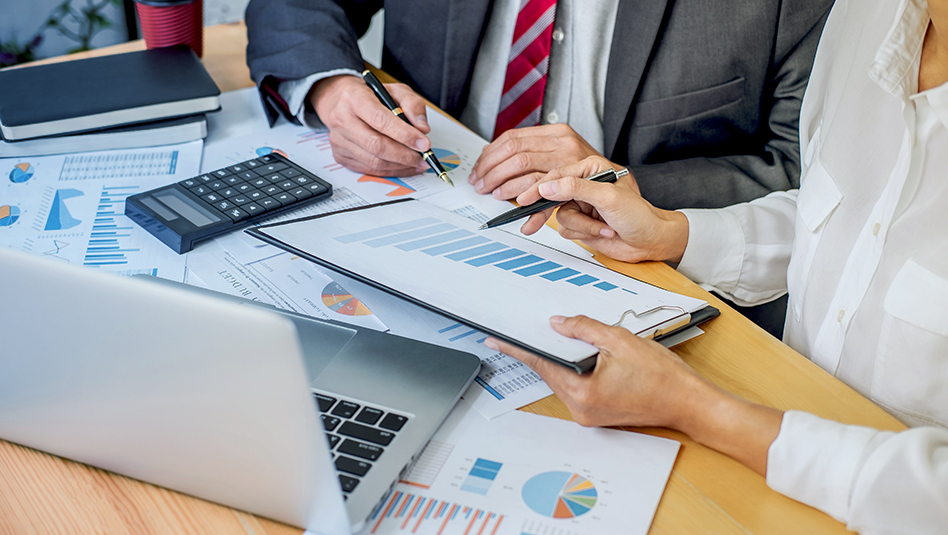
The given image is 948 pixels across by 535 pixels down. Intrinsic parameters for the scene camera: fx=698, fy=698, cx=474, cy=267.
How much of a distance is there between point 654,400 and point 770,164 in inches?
29.5

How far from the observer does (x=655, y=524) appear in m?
0.58

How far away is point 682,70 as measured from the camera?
127cm

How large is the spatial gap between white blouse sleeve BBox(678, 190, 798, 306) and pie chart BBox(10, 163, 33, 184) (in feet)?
3.11

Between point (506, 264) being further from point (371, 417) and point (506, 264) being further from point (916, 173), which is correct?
point (916, 173)

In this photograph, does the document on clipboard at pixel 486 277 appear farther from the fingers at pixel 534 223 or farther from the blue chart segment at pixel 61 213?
the blue chart segment at pixel 61 213

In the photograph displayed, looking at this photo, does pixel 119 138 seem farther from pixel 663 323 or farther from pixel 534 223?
pixel 663 323

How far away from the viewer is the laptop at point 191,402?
44 cm

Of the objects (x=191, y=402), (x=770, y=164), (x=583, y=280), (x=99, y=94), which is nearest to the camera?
(x=191, y=402)

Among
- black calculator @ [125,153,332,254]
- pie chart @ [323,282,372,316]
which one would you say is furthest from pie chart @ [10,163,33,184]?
pie chart @ [323,282,372,316]

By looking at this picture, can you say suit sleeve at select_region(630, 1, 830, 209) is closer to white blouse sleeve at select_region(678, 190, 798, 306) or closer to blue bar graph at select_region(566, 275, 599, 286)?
white blouse sleeve at select_region(678, 190, 798, 306)

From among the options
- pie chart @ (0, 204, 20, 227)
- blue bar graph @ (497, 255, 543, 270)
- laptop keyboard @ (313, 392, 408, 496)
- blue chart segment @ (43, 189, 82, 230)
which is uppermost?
blue bar graph @ (497, 255, 543, 270)

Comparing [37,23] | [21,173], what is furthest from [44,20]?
[21,173]

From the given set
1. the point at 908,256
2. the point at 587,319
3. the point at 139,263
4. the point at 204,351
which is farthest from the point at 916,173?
the point at 139,263

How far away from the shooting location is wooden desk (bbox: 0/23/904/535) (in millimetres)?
553
